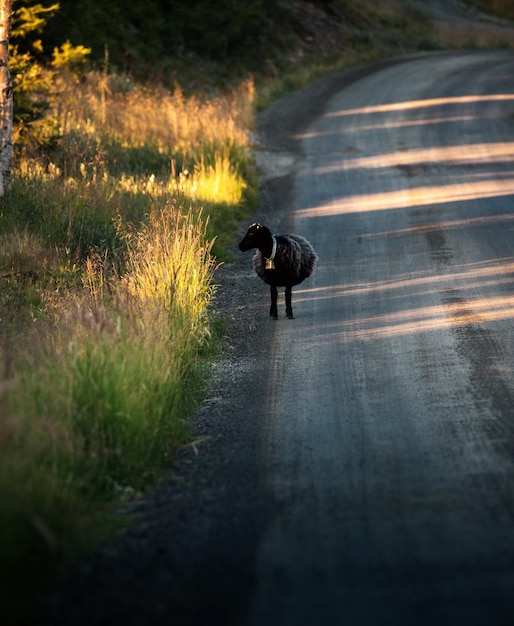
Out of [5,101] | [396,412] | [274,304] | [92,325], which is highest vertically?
[5,101]

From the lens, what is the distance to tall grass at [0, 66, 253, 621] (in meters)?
5.65

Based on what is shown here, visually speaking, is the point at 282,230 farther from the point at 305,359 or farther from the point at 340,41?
the point at 340,41

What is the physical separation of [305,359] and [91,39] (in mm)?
19720

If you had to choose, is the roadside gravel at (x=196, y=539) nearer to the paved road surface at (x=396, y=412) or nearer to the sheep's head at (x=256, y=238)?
the paved road surface at (x=396, y=412)

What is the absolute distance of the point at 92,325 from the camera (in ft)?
24.4

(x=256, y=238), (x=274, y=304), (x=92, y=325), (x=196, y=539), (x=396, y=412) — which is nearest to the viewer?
(x=196, y=539)

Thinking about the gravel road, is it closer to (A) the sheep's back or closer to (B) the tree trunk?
(A) the sheep's back

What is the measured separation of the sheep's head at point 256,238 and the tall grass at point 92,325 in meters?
0.46

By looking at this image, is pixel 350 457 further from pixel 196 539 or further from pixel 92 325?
pixel 92 325

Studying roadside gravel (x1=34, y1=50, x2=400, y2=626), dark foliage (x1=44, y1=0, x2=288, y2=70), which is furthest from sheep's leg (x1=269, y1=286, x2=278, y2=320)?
dark foliage (x1=44, y1=0, x2=288, y2=70)

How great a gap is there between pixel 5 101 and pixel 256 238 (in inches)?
175

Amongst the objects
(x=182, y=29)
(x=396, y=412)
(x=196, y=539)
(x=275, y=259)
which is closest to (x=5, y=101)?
(x=275, y=259)

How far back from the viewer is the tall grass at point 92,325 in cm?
565

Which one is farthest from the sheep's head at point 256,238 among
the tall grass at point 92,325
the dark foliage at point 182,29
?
the dark foliage at point 182,29
